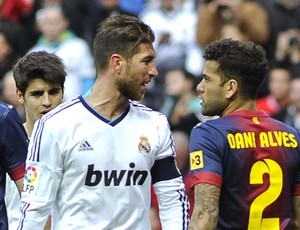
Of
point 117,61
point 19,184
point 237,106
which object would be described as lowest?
point 19,184

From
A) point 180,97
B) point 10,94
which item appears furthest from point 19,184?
point 180,97

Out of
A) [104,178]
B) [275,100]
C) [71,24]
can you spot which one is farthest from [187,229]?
[71,24]

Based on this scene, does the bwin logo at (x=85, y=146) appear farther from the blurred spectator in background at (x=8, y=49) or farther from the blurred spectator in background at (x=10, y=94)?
the blurred spectator in background at (x=8, y=49)

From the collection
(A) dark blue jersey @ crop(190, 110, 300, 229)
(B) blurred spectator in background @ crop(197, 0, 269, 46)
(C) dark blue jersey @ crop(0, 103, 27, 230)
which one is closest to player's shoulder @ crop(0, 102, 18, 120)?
(C) dark blue jersey @ crop(0, 103, 27, 230)

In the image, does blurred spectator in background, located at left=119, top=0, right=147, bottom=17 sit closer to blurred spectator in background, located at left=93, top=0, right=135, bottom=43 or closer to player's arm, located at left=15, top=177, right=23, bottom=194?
blurred spectator in background, located at left=93, top=0, right=135, bottom=43

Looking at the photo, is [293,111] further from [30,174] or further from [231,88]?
[30,174]

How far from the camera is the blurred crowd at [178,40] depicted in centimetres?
1263

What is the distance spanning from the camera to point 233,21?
1316cm

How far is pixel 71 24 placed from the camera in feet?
48.4

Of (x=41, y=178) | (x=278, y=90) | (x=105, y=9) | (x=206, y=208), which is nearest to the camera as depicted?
(x=41, y=178)

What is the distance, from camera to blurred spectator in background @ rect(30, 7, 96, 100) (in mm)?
13570

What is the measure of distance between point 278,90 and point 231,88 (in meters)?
6.38

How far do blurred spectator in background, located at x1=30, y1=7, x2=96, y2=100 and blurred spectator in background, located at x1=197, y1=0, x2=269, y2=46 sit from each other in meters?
1.58

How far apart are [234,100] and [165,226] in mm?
Answer: 863
